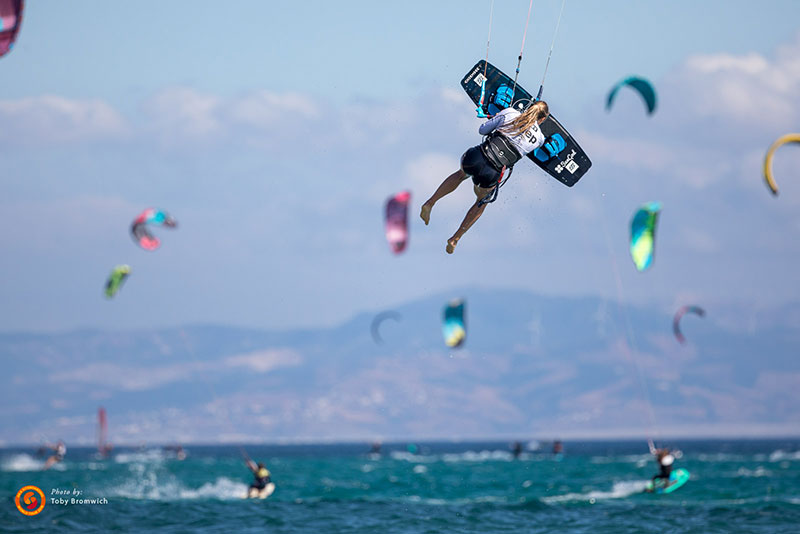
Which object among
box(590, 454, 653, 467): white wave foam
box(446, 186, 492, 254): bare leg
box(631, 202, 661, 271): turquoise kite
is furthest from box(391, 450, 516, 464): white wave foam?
box(446, 186, 492, 254): bare leg

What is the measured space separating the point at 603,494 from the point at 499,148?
777 inches

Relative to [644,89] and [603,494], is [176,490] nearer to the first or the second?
[603,494]

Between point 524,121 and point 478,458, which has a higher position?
point 524,121

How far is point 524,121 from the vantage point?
495 inches

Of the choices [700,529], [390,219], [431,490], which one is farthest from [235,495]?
[700,529]

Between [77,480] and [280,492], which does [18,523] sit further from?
[77,480]

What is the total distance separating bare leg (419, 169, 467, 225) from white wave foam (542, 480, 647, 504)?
15.1 metres

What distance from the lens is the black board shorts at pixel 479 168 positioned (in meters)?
12.5

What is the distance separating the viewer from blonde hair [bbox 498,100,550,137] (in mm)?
12578

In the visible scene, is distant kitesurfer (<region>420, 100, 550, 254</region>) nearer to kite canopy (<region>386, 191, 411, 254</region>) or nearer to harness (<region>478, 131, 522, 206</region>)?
harness (<region>478, 131, 522, 206</region>)

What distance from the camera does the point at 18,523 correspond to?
68.5ft

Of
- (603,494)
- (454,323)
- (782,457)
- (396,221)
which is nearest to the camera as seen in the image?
(603,494)

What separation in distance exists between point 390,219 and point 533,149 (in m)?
21.4

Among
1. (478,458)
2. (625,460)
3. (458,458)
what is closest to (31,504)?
(625,460)
